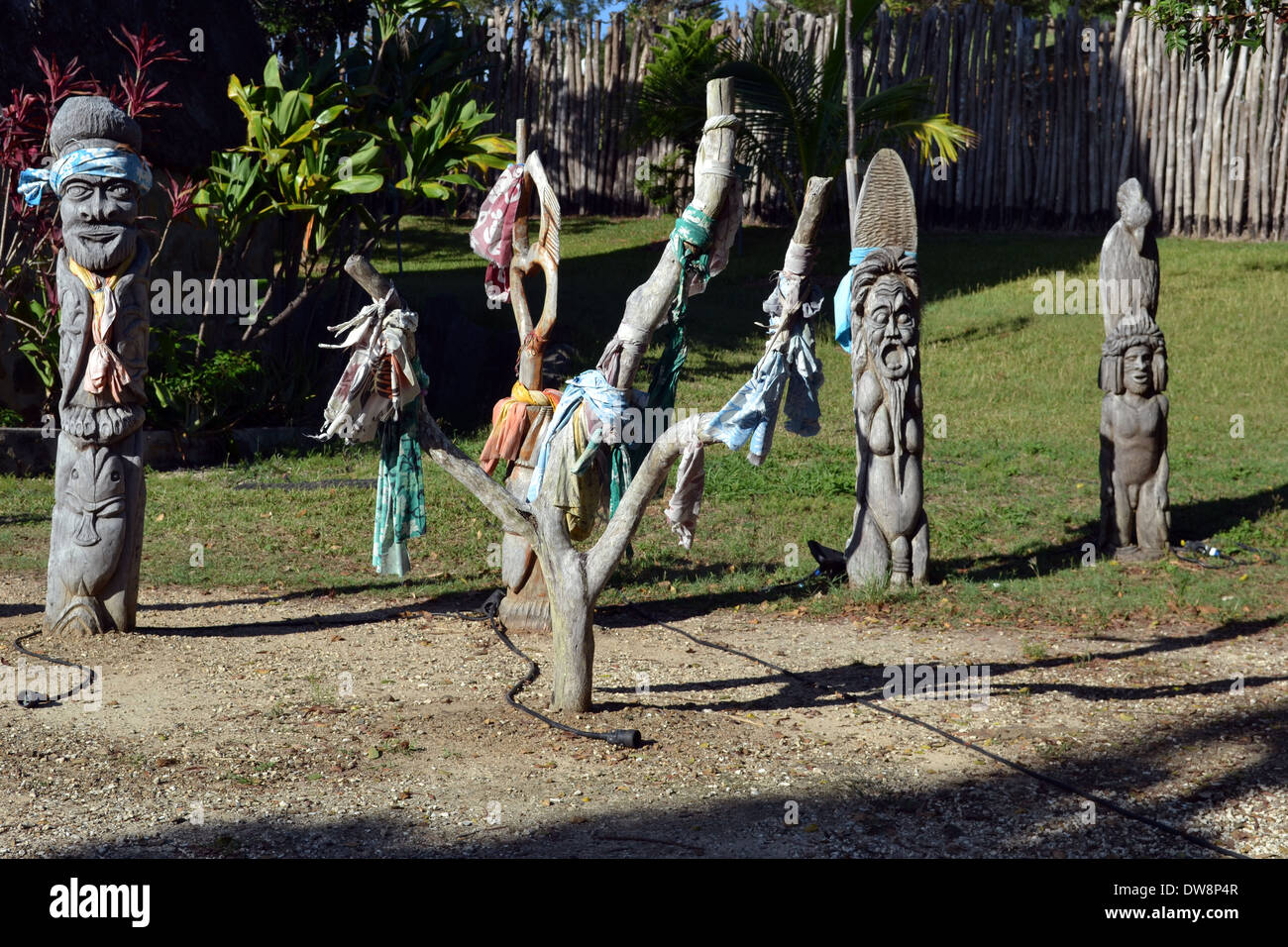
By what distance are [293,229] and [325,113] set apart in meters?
2.27

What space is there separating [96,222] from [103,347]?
0.71 meters

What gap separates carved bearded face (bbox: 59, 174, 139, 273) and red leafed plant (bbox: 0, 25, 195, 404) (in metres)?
3.48

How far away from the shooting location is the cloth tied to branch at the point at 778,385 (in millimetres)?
5332

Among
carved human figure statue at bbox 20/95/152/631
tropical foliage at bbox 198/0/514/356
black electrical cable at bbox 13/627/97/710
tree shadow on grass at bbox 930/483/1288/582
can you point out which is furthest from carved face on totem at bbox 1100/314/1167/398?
black electrical cable at bbox 13/627/97/710

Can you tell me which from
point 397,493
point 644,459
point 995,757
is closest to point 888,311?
point 644,459

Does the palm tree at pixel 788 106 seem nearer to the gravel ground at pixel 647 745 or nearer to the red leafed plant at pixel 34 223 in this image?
the red leafed plant at pixel 34 223

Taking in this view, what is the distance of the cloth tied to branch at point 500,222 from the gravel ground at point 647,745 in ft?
7.44

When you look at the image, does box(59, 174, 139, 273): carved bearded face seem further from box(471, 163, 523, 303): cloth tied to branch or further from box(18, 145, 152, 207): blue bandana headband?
box(471, 163, 523, 303): cloth tied to branch

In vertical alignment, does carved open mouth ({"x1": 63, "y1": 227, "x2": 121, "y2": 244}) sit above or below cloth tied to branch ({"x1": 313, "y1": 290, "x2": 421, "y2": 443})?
above

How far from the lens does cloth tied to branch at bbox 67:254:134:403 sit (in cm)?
730

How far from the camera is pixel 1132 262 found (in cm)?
942

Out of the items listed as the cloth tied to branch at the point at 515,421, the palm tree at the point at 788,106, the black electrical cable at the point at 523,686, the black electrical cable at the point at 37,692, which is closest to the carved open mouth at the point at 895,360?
the cloth tied to branch at the point at 515,421

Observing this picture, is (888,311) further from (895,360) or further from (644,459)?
(644,459)

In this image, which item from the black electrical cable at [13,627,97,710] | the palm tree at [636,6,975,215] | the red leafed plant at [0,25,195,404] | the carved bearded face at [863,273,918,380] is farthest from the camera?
the palm tree at [636,6,975,215]
